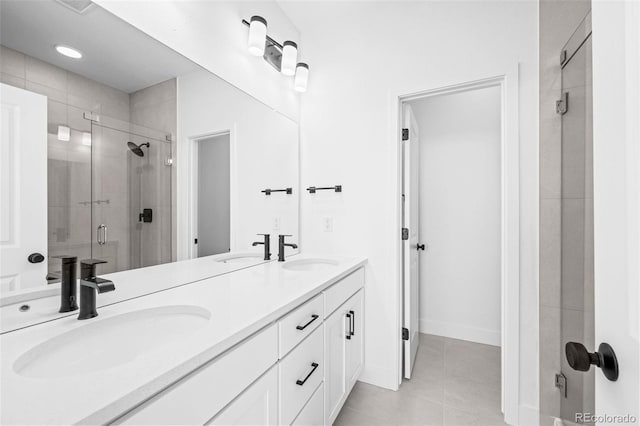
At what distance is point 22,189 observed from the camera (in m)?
0.80

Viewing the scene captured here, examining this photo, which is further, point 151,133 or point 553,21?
point 553,21

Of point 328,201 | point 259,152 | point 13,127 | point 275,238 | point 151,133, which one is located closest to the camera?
point 13,127

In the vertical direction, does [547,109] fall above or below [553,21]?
below

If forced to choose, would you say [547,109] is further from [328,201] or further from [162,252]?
[162,252]

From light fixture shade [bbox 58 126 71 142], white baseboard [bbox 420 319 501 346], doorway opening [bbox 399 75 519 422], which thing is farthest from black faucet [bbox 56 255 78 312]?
white baseboard [bbox 420 319 501 346]

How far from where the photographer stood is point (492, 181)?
2.53 m

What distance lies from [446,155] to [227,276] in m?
2.28

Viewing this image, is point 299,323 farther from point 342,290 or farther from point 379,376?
point 379,376

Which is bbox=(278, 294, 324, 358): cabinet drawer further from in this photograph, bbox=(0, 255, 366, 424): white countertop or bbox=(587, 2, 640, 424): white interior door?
bbox=(587, 2, 640, 424): white interior door

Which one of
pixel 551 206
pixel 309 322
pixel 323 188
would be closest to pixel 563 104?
pixel 551 206

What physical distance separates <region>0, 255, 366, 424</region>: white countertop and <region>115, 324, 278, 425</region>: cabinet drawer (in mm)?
26

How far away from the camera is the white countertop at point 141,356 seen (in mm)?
482

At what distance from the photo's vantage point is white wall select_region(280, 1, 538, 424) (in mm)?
1620

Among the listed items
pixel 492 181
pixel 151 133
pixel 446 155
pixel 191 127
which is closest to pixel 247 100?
pixel 191 127
